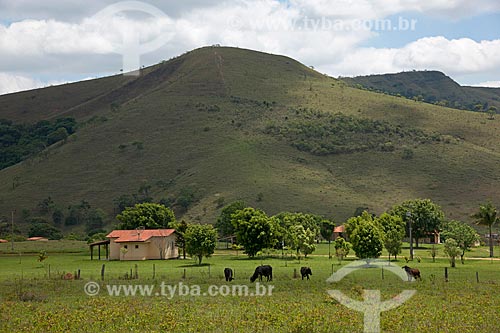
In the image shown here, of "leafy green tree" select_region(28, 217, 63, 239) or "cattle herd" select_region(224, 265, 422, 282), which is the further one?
"leafy green tree" select_region(28, 217, 63, 239)

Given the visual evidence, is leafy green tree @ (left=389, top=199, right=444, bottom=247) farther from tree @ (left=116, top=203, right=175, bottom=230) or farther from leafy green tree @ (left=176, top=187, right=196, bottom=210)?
leafy green tree @ (left=176, top=187, right=196, bottom=210)

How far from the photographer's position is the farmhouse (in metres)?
75.1

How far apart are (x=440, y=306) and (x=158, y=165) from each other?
417 feet

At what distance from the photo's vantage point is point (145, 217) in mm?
89500

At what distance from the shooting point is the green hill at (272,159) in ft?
415

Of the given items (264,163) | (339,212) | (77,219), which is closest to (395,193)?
(339,212)

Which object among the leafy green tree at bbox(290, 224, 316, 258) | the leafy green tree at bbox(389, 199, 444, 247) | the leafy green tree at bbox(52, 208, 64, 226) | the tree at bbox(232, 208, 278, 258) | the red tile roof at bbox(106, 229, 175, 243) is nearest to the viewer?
the leafy green tree at bbox(290, 224, 316, 258)

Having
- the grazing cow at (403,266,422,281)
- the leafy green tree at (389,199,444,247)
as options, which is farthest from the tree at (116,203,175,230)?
the grazing cow at (403,266,422,281)

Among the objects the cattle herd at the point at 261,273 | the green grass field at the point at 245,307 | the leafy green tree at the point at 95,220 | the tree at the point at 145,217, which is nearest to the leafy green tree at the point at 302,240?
the tree at the point at 145,217

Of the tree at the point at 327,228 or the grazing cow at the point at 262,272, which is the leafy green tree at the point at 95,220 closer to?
the tree at the point at 327,228

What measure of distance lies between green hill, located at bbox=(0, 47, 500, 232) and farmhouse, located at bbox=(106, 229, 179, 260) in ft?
136

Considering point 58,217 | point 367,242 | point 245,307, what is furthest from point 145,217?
point 245,307

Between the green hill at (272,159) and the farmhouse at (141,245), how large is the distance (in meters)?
41.5

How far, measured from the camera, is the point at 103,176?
153 meters
